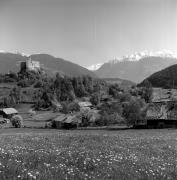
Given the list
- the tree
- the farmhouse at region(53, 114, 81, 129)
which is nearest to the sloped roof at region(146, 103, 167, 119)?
the tree

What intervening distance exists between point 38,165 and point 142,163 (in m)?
4.39

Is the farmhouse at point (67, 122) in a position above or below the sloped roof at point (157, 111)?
below

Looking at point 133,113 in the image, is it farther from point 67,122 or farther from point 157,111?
point 67,122

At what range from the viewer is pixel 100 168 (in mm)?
11773

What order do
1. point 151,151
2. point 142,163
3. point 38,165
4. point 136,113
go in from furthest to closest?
point 136,113 < point 151,151 < point 142,163 < point 38,165

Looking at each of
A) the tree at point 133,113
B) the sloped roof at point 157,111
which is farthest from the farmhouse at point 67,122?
the sloped roof at point 157,111

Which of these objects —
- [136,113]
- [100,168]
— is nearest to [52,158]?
[100,168]

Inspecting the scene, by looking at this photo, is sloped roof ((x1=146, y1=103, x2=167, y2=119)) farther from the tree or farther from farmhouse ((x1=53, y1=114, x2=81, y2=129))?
farmhouse ((x1=53, y1=114, x2=81, y2=129))

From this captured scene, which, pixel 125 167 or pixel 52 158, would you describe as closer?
pixel 125 167

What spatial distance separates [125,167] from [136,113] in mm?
80521

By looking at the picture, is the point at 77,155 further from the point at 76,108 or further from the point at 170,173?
the point at 76,108

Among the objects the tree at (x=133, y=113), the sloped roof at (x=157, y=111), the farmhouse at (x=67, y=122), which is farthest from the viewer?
the farmhouse at (x=67, y=122)

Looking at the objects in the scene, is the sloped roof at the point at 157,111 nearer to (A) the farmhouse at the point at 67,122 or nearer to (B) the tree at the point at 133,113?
(B) the tree at the point at 133,113

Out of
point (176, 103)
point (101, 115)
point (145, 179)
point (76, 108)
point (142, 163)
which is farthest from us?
point (76, 108)
